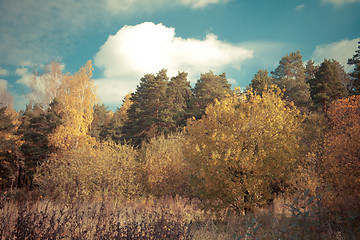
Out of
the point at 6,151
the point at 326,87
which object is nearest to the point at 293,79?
the point at 326,87

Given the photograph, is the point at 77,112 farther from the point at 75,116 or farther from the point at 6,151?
the point at 6,151

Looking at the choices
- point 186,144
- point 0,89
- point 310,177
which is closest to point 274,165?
point 310,177

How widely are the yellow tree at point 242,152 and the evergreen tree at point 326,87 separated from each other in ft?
49.6

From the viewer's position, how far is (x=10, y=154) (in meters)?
28.9

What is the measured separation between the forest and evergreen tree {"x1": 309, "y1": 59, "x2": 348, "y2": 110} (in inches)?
5.3

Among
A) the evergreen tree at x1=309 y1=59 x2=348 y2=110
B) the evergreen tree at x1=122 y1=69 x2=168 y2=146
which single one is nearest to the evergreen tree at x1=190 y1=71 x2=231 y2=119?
the evergreen tree at x1=122 y1=69 x2=168 y2=146

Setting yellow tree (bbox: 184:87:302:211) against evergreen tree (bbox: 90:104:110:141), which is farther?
evergreen tree (bbox: 90:104:110:141)

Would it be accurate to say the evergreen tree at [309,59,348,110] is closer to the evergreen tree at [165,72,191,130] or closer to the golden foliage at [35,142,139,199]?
the evergreen tree at [165,72,191,130]

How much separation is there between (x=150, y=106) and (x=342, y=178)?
23.5 meters

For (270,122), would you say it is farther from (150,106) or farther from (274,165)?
(150,106)

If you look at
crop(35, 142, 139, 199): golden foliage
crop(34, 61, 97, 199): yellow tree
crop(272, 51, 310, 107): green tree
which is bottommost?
crop(35, 142, 139, 199): golden foliage

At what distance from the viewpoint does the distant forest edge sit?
9141 millimetres

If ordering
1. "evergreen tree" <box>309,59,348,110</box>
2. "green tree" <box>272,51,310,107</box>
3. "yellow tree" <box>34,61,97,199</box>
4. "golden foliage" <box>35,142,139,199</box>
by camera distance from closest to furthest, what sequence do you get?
"golden foliage" <box>35,142,139,199</box> < "yellow tree" <box>34,61,97,199</box> < "evergreen tree" <box>309,59,348,110</box> < "green tree" <box>272,51,310,107</box>

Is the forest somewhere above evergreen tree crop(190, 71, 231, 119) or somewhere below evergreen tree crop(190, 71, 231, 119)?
below
